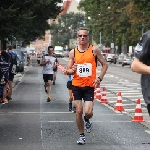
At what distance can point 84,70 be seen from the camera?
10.8 m

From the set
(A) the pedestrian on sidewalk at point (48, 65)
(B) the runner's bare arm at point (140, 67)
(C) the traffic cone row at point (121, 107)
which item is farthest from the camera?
(A) the pedestrian on sidewalk at point (48, 65)

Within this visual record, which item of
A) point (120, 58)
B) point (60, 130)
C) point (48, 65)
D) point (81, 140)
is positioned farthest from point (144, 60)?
point (120, 58)

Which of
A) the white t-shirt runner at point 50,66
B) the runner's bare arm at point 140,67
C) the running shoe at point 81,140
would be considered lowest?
the running shoe at point 81,140

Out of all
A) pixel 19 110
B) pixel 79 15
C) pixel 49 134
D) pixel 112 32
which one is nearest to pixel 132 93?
pixel 19 110

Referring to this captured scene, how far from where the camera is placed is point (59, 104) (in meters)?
20.4

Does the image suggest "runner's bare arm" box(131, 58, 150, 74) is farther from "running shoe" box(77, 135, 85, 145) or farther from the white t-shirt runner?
the white t-shirt runner

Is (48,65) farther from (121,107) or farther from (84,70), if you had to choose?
(84,70)

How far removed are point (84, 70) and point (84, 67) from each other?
0.16 ft

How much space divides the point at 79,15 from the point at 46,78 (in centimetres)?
14408

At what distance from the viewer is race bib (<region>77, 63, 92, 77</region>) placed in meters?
10.8

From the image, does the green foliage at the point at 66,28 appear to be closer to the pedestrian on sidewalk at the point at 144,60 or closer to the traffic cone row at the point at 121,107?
the traffic cone row at the point at 121,107

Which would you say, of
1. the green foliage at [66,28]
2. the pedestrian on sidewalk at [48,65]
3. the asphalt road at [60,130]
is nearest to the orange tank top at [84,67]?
the asphalt road at [60,130]

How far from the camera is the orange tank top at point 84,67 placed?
10.9m

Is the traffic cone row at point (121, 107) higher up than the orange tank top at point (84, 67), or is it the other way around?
the orange tank top at point (84, 67)
